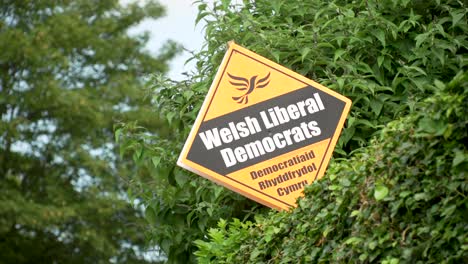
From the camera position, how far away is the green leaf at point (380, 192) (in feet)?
13.3

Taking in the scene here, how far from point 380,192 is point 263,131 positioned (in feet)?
10.0

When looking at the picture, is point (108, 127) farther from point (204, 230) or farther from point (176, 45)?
point (204, 230)

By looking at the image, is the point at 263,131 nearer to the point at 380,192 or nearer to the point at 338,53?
the point at 338,53

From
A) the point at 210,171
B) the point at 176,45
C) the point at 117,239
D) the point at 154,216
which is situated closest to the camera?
the point at 210,171

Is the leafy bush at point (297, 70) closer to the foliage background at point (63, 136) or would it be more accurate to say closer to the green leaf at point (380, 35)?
the green leaf at point (380, 35)

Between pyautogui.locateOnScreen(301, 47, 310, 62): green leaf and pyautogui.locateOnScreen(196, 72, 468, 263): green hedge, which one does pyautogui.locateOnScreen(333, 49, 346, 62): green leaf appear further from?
pyautogui.locateOnScreen(196, 72, 468, 263): green hedge

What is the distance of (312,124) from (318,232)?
2449mm

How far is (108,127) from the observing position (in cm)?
2531

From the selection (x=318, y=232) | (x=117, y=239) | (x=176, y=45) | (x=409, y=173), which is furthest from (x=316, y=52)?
(x=176, y=45)

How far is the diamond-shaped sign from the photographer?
6949 millimetres

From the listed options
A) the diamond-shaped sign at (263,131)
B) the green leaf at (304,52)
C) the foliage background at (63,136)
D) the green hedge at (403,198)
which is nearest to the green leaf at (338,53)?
the green leaf at (304,52)

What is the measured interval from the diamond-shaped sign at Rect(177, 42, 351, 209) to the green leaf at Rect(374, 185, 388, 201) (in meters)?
2.74

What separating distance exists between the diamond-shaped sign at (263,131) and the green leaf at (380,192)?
2742mm

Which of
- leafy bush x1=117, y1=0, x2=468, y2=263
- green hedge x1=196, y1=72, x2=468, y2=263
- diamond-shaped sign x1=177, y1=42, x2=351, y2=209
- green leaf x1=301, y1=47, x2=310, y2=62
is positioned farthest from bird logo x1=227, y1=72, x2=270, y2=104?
green hedge x1=196, y1=72, x2=468, y2=263
